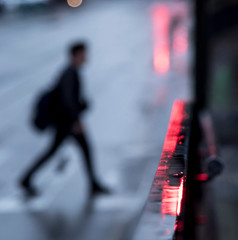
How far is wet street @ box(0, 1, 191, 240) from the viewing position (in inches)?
213

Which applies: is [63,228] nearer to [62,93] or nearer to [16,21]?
[62,93]

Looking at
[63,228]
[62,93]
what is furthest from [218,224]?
[62,93]

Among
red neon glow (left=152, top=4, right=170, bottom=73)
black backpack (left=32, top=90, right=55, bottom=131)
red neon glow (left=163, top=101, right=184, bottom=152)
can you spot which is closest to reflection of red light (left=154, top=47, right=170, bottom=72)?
red neon glow (left=152, top=4, right=170, bottom=73)

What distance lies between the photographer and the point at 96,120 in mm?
10930

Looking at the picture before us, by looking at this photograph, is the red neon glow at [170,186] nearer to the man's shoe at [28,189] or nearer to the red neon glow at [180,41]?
the man's shoe at [28,189]

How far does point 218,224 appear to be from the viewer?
16.5ft

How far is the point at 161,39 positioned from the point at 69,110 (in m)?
19.5

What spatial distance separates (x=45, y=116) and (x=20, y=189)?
→ 1.23 m

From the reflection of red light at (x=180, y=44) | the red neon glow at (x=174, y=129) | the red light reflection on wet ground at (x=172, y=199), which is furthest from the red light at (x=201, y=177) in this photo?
the reflection of red light at (x=180, y=44)

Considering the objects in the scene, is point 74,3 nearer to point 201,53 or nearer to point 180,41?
point 180,41

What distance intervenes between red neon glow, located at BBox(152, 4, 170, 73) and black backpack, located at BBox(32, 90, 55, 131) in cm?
1191

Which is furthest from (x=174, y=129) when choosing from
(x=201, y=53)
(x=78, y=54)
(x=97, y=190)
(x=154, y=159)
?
(x=201, y=53)

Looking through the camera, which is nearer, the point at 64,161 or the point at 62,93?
the point at 62,93

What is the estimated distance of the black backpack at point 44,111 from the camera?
5.67 metres
